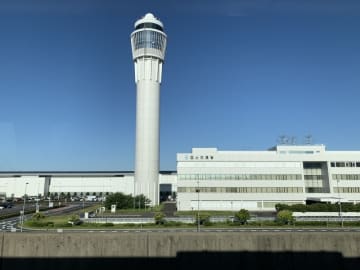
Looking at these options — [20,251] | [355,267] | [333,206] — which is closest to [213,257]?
[355,267]

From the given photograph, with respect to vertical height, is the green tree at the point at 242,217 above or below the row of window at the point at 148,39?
below

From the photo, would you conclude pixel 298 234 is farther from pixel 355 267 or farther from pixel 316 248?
pixel 355 267

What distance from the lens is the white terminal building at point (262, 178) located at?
68.7m

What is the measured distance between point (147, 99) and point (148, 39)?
17094 mm

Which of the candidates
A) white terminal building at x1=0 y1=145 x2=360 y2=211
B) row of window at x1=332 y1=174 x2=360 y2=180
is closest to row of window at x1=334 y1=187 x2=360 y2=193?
white terminal building at x1=0 y1=145 x2=360 y2=211

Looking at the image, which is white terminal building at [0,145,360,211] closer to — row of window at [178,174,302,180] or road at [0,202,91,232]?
row of window at [178,174,302,180]

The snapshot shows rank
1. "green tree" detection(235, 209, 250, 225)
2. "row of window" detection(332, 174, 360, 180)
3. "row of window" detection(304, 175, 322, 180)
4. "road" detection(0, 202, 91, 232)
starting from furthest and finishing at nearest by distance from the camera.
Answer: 1. "row of window" detection(304, 175, 322, 180)
2. "row of window" detection(332, 174, 360, 180)
3. "green tree" detection(235, 209, 250, 225)
4. "road" detection(0, 202, 91, 232)

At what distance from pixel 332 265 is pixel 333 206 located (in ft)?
160

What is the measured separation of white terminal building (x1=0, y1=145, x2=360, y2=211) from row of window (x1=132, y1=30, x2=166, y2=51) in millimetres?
34121

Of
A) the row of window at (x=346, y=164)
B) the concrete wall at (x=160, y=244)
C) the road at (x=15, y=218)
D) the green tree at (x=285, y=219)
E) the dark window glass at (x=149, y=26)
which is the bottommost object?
the road at (x=15, y=218)

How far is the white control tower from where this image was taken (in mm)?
83312

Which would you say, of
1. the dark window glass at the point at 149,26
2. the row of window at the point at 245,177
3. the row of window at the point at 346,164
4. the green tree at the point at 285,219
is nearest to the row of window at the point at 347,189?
the row of window at the point at 346,164

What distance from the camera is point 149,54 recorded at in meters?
83.8

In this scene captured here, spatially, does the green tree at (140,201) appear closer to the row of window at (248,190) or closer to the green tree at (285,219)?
the row of window at (248,190)
